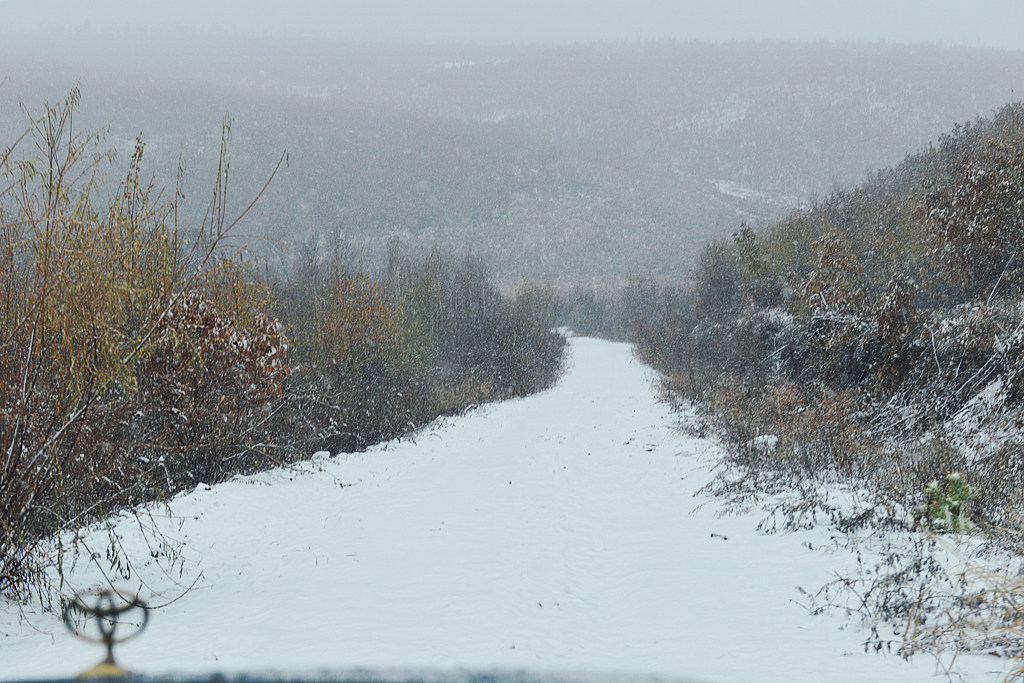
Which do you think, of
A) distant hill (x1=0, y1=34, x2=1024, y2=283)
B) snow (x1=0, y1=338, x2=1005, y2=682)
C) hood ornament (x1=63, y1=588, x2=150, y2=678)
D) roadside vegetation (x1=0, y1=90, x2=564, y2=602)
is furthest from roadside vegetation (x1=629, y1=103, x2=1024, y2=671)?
distant hill (x1=0, y1=34, x2=1024, y2=283)

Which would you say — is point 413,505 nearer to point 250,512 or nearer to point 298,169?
point 250,512

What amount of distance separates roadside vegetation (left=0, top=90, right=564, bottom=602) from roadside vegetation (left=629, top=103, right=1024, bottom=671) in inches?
209

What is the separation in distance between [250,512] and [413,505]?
1.88 meters

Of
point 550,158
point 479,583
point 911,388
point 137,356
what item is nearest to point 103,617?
point 137,356

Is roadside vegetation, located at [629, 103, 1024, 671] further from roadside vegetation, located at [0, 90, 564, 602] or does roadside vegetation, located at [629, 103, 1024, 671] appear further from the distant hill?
the distant hill

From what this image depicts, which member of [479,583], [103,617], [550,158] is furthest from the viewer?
[550,158]

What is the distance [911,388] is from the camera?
37.8 ft

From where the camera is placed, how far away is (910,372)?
11.8 m

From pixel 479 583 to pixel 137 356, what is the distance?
314 cm

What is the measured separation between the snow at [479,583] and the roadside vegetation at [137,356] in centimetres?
71

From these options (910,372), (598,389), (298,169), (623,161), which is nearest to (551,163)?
(623,161)

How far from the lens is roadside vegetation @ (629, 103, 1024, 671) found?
4.60m

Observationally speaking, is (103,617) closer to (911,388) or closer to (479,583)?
(479,583)

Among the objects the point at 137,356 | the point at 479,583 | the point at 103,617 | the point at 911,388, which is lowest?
the point at 911,388
